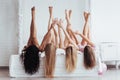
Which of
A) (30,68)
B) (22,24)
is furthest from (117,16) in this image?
(30,68)

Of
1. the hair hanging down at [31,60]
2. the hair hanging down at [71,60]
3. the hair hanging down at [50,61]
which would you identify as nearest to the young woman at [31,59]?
the hair hanging down at [31,60]

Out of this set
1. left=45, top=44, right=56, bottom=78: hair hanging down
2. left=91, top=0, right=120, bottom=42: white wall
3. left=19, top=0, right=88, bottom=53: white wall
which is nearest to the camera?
left=45, top=44, right=56, bottom=78: hair hanging down

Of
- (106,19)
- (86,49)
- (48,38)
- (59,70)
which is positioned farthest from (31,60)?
(106,19)

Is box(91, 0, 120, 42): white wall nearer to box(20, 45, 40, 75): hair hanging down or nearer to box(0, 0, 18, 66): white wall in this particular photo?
box(0, 0, 18, 66): white wall

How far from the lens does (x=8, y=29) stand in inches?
229

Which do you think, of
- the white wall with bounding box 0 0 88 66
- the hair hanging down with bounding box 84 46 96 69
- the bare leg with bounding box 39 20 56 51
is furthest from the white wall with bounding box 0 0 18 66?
the hair hanging down with bounding box 84 46 96 69

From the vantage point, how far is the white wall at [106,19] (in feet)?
18.9

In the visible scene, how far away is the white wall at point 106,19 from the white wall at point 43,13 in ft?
1.08

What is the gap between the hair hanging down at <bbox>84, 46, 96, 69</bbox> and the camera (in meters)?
4.44

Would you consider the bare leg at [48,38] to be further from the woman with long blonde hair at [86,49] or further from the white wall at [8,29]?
the white wall at [8,29]

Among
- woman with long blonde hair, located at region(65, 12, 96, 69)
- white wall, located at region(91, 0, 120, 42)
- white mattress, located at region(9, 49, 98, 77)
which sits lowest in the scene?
white mattress, located at region(9, 49, 98, 77)

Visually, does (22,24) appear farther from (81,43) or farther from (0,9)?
(81,43)

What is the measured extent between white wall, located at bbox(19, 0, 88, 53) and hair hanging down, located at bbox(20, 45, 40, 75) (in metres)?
1.07

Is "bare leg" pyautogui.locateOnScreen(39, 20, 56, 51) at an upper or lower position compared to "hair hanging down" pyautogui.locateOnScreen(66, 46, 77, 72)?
upper
